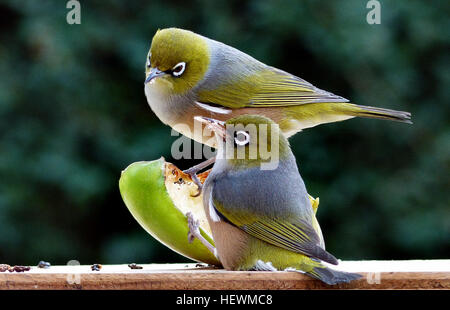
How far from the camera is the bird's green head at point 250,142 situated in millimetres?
3039

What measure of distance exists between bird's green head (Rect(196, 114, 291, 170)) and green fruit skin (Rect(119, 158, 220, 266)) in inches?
12.1

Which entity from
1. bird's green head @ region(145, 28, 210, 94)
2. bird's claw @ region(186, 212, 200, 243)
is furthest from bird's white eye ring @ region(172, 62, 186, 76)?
bird's claw @ region(186, 212, 200, 243)

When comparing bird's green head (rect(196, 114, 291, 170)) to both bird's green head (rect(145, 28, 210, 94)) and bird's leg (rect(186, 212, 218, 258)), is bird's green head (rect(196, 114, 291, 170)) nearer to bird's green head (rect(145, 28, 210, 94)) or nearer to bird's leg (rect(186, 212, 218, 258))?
bird's leg (rect(186, 212, 218, 258))

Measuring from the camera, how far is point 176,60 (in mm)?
3701

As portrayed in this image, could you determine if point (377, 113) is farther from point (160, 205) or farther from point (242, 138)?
point (160, 205)

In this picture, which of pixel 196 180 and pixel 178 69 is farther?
pixel 178 69

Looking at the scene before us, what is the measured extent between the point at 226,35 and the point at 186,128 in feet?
9.17

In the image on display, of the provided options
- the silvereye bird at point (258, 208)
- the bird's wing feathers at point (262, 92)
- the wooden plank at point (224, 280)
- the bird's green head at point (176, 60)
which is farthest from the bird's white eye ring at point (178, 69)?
the wooden plank at point (224, 280)

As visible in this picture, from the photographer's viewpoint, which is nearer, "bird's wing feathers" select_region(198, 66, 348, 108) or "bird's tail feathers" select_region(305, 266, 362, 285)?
"bird's tail feathers" select_region(305, 266, 362, 285)

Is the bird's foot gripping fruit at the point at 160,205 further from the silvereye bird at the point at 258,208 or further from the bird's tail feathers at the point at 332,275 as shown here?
the bird's tail feathers at the point at 332,275

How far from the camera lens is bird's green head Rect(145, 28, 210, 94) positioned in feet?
11.9

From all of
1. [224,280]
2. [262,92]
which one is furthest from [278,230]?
[262,92]

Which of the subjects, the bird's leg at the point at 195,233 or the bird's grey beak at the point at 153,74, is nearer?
the bird's leg at the point at 195,233
